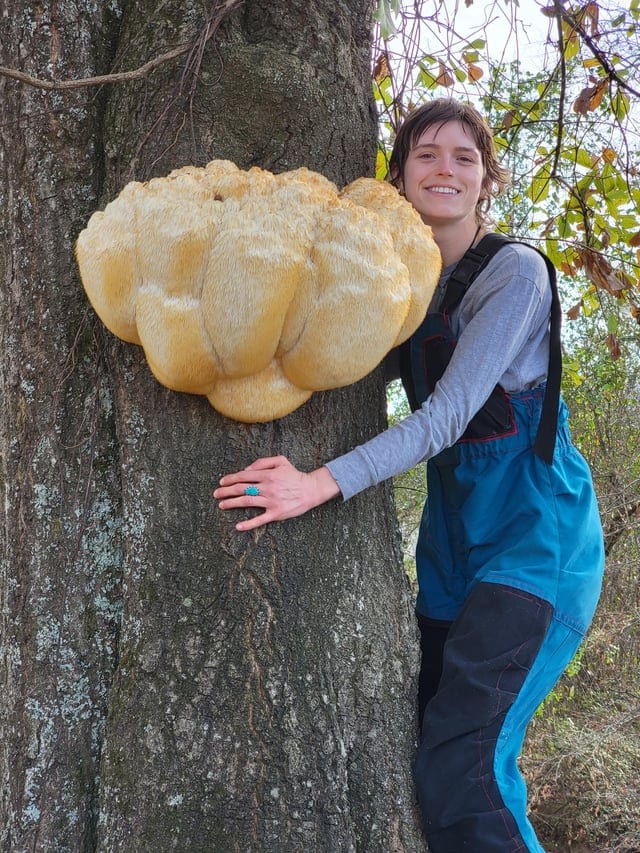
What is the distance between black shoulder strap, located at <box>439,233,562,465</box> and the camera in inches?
70.7

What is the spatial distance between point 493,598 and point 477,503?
0.80 feet

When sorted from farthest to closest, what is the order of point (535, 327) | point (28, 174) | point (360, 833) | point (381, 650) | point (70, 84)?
point (535, 327) < point (28, 174) < point (381, 650) < point (360, 833) < point (70, 84)

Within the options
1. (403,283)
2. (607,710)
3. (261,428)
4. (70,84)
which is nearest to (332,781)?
(261,428)

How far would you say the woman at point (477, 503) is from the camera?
5.14 ft

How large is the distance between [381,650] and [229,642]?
0.35 metres

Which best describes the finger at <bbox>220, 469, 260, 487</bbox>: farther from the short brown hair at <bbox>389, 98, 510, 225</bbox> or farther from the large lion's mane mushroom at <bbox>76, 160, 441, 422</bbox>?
the short brown hair at <bbox>389, 98, 510, 225</bbox>

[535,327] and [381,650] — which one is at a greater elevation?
[535,327]

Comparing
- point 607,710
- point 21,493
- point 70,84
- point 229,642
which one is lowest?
point 607,710

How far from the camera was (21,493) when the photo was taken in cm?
168

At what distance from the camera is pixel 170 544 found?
59.9 inches

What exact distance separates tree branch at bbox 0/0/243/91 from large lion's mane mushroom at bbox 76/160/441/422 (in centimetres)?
21

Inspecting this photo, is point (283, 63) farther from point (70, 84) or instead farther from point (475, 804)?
point (475, 804)

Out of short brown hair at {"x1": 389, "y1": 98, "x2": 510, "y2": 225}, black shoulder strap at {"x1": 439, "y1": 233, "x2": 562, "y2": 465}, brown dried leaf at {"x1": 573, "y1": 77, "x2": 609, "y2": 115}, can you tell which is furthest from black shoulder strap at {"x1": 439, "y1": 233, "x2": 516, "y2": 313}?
brown dried leaf at {"x1": 573, "y1": 77, "x2": 609, "y2": 115}

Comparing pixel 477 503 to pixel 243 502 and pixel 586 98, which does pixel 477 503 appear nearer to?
pixel 243 502
